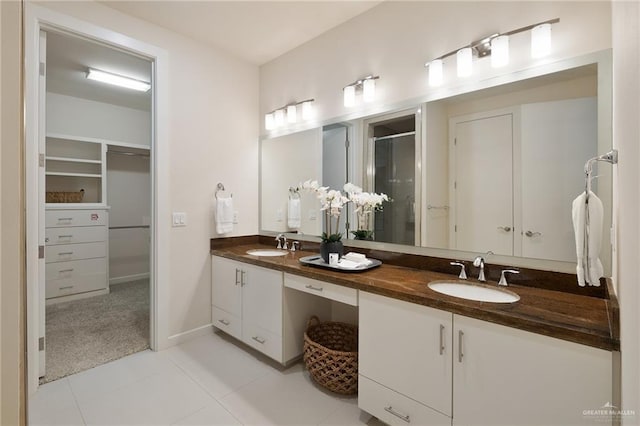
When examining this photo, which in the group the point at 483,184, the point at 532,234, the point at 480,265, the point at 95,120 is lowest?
the point at 480,265

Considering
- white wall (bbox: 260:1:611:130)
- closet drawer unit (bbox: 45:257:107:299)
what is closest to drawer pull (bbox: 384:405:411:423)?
white wall (bbox: 260:1:611:130)

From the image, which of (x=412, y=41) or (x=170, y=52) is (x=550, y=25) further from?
(x=170, y=52)

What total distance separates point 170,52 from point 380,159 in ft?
6.46

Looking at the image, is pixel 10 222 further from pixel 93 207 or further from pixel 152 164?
pixel 93 207

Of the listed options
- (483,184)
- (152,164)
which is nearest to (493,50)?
(483,184)

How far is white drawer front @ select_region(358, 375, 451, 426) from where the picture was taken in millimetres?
1304

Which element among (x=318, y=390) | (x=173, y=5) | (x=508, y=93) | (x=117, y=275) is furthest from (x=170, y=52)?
(x=117, y=275)

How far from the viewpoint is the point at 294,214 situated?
108 inches

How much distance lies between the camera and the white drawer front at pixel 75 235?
11.3ft

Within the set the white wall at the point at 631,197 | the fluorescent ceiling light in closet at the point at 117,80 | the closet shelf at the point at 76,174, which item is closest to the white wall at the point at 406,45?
the white wall at the point at 631,197

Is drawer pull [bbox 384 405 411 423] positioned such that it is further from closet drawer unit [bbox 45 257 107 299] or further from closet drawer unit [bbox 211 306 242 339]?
closet drawer unit [bbox 45 257 107 299]

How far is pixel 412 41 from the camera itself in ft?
6.42

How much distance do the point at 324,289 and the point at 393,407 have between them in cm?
68

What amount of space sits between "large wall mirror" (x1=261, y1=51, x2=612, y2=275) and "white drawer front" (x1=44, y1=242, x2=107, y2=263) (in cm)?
344
